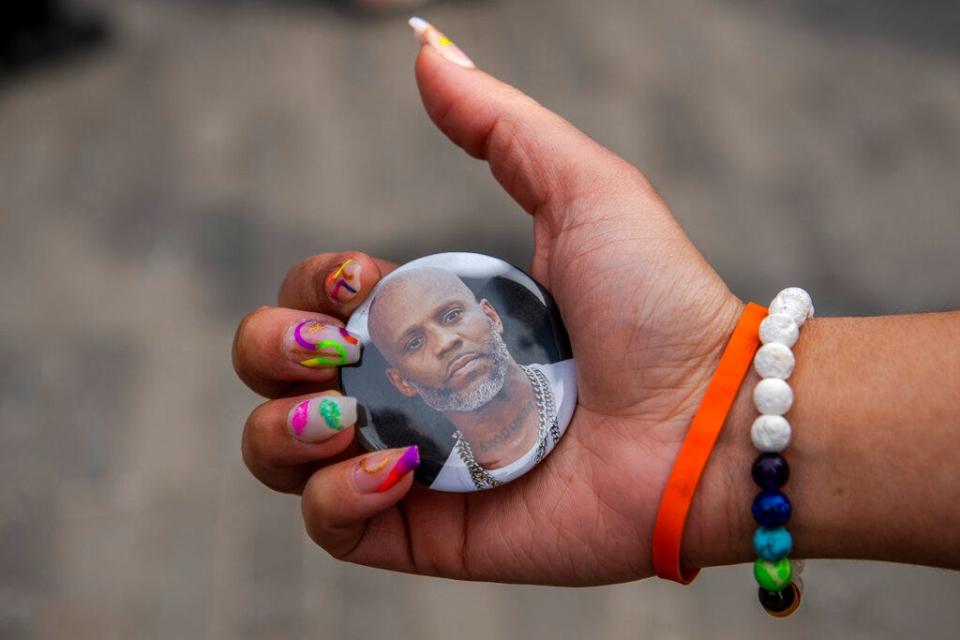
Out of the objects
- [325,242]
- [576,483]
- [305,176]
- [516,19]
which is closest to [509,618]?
[576,483]

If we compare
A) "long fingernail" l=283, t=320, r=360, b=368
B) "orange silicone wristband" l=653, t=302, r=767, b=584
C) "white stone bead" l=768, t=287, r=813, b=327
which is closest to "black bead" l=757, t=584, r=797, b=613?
"orange silicone wristband" l=653, t=302, r=767, b=584

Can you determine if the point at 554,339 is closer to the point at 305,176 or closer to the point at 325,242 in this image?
the point at 325,242

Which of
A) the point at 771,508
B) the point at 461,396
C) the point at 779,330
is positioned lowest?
the point at 771,508

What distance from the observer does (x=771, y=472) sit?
1.09 metres

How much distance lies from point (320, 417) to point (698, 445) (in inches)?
17.9

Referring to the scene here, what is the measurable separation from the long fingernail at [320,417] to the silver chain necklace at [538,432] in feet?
0.48

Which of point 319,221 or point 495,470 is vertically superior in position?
point 319,221

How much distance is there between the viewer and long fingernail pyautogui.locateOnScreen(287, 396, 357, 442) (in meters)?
1.15

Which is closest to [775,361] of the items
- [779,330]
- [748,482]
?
[779,330]

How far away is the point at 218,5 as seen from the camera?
271cm

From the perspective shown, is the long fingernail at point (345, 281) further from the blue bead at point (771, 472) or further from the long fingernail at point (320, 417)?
the blue bead at point (771, 472)

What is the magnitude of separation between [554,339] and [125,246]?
1.37 m

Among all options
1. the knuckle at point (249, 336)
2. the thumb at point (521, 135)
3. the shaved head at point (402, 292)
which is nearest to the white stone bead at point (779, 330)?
the thumb at point (521, 135)

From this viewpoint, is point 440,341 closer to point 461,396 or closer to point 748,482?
point 461,396
